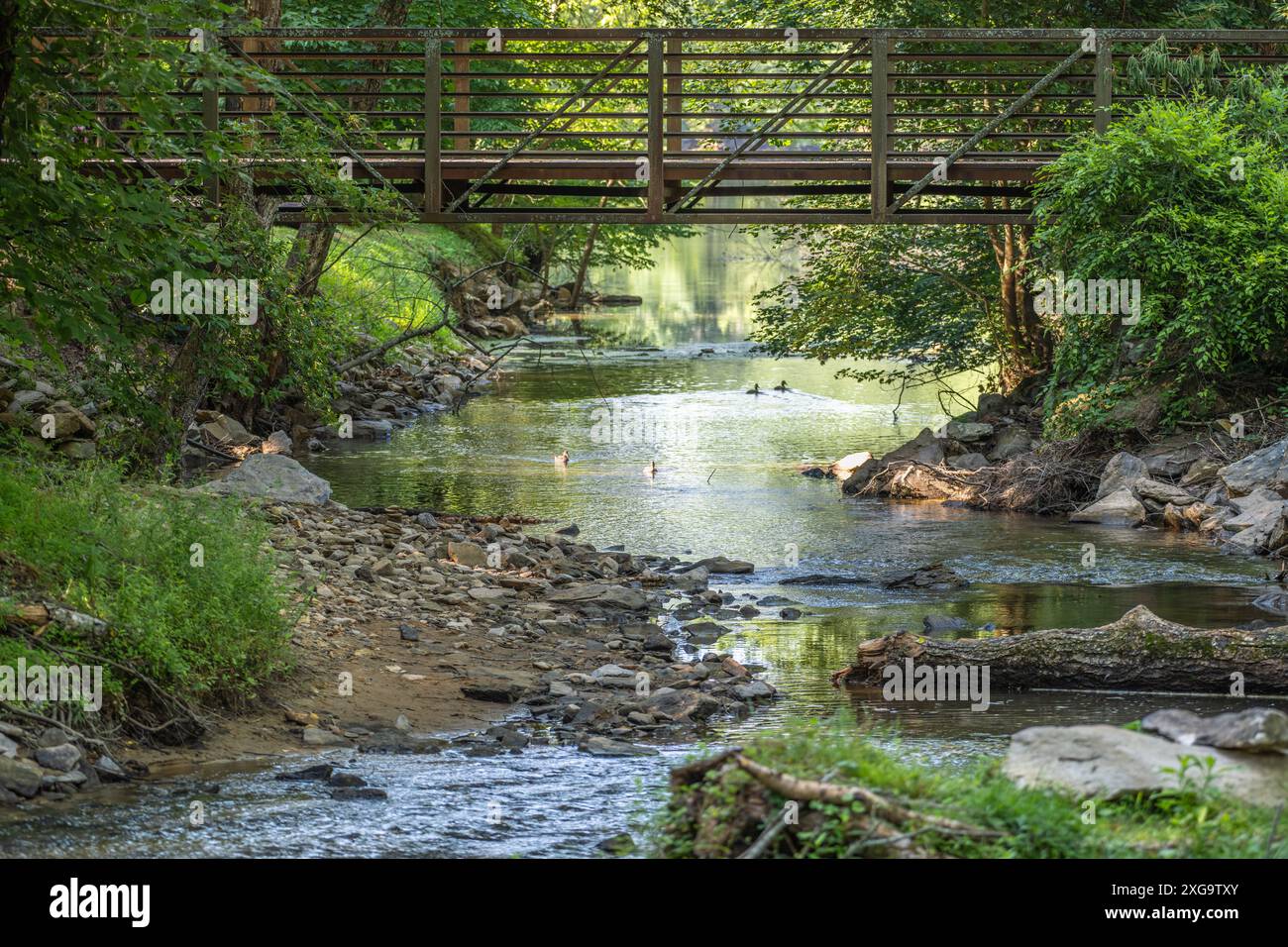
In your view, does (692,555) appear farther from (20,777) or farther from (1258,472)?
(20,777)

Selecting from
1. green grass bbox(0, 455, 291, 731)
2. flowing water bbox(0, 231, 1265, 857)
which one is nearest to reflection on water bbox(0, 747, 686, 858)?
flowing water bbox(0, 231, 1265, 857)

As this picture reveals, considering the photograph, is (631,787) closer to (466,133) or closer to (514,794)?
(514,794)

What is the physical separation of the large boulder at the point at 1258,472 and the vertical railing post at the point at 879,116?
5.02 m

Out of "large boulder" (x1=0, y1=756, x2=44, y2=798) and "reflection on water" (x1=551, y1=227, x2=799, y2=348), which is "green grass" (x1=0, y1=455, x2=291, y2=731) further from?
"reflection on water" (x1=551, y1=227, x2=799, y2=348)

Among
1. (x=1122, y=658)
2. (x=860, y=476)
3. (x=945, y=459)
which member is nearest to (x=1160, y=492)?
(x=945, y=459)

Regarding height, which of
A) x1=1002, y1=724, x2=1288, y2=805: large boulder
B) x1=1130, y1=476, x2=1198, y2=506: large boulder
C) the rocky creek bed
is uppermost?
x1=1130, y1=476, x2=1198, y2=506: large boulder

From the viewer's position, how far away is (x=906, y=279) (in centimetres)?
2330

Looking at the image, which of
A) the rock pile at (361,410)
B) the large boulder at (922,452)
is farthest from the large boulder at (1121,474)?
the rock pile at (361,410)

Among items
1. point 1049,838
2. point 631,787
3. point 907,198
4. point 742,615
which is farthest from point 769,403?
point 1049,838

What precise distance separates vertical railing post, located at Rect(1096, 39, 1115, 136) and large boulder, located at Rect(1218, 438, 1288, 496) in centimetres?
418

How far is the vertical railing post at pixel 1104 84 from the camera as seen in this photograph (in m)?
17.3

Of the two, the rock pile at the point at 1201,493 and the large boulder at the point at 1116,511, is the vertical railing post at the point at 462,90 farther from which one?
the rock pile at the point at 1201,493

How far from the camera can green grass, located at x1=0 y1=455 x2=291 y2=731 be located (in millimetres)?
8867

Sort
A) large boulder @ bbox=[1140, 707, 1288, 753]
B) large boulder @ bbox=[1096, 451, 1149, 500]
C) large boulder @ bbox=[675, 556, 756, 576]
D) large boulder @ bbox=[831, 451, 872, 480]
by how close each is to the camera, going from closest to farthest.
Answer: large boulder @ bbox=[1140, 707, 1288, 753], large boulder @ bbox=[675, 556, 756, 576], large boulder @ bbox=[1096, 451, 1149, 500], large boulder @ bbox=[831, 451, 872, 480]
